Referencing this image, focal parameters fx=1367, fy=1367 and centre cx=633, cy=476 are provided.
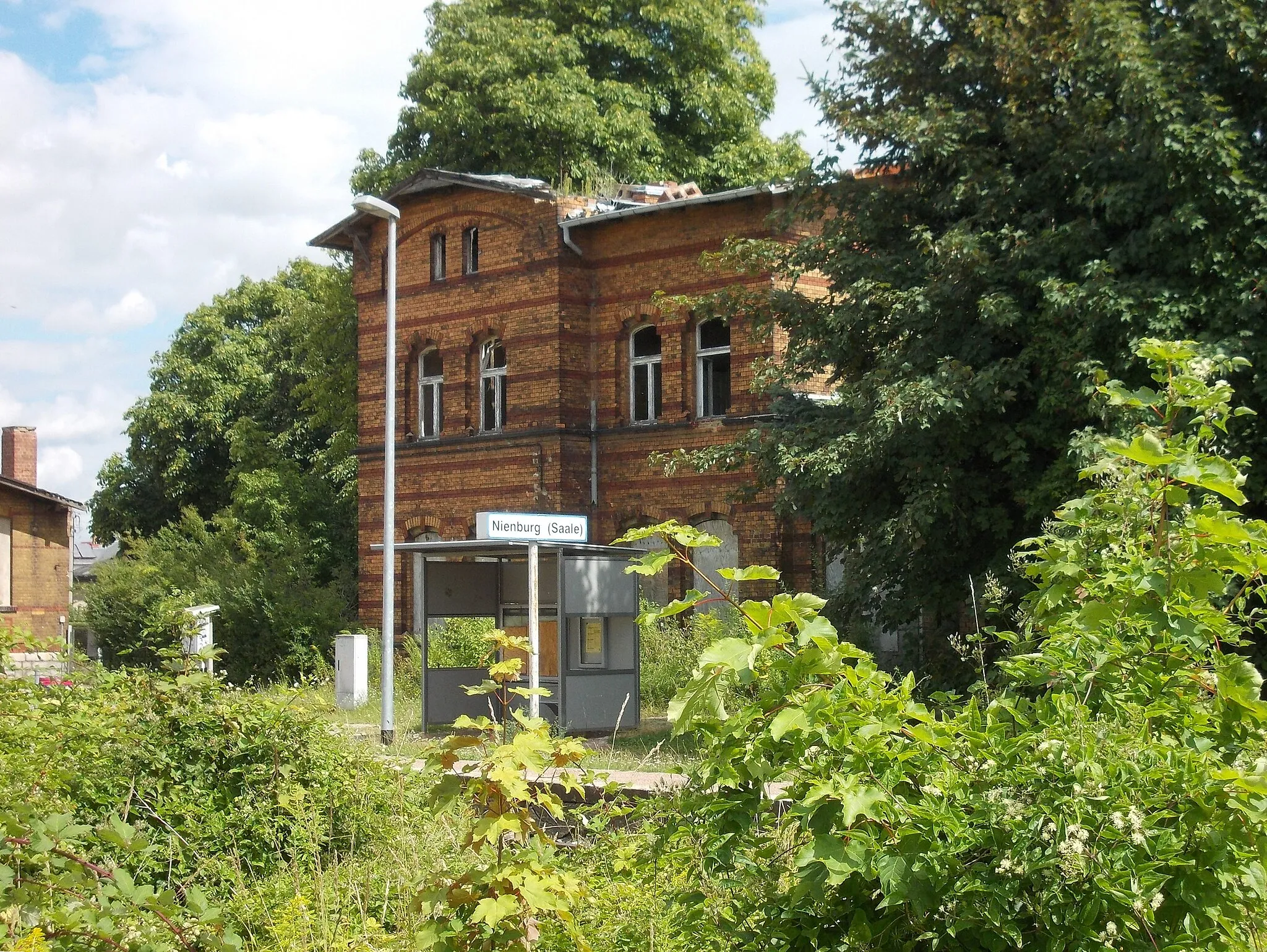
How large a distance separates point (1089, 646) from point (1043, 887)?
76 centimetres

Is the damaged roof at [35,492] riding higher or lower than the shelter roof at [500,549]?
higher

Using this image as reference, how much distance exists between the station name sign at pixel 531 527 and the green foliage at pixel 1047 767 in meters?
11.0

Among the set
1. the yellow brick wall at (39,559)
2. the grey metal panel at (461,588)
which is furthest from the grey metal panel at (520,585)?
the yellow brick wall at (39,559)

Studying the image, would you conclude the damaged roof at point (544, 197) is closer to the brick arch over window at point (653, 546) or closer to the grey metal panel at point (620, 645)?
the brick arch over window at point (653, 546)

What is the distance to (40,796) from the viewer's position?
6.45 metres

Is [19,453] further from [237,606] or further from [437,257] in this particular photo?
[437,257]

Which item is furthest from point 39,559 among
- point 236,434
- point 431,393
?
point 431,393

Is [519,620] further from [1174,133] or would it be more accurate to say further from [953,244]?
[1174,133]

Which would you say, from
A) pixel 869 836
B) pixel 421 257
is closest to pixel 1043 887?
pixel 869 836

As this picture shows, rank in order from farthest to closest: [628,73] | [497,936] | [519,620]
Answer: [628,73] → [519,620] → [497,936]

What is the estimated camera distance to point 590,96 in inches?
1325

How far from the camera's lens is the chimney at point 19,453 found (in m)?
45.9

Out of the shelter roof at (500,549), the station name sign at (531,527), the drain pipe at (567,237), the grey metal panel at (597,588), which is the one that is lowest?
the grey metal panel at (597,588)

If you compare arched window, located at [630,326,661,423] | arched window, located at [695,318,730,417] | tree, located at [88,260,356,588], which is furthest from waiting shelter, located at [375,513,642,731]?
tree, located at [88,260,356,588]
